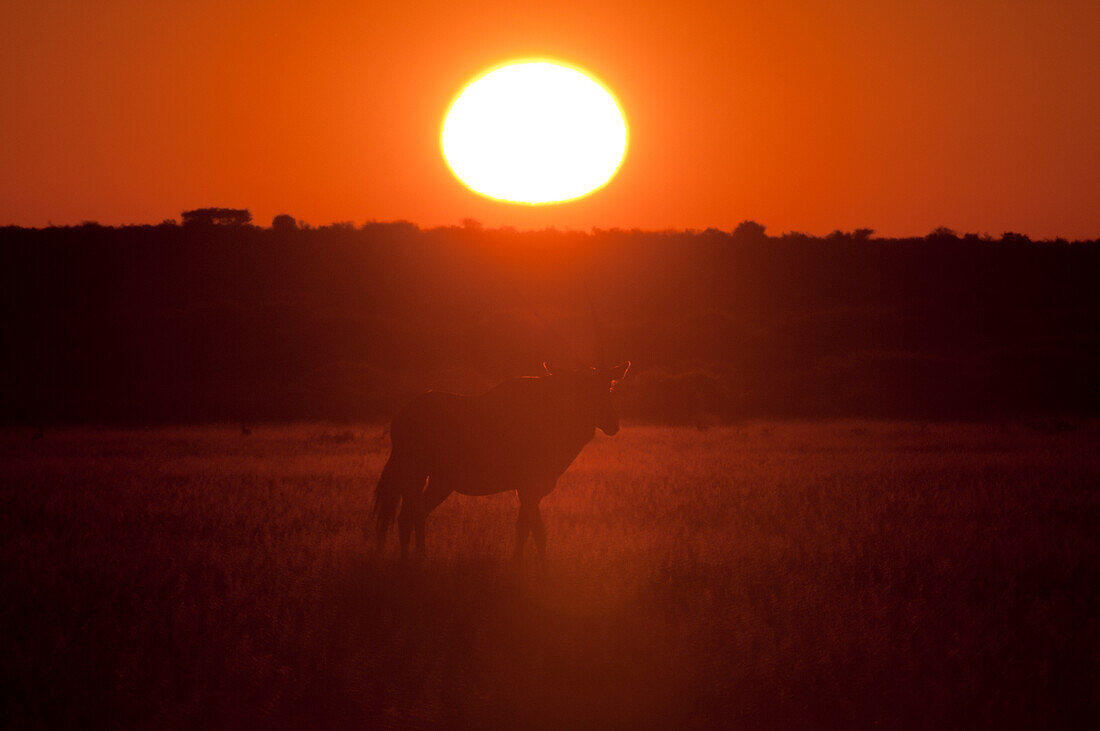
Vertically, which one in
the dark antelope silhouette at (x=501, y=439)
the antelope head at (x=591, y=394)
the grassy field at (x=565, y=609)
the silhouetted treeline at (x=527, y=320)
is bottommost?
the grassy field at (x=565, y=609)

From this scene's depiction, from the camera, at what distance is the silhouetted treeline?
119 feet

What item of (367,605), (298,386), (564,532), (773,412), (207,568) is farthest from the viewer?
(298,386)

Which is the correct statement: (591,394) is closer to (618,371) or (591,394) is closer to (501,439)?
(618,371)

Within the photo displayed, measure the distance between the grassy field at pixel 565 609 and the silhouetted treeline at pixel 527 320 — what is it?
767 inches

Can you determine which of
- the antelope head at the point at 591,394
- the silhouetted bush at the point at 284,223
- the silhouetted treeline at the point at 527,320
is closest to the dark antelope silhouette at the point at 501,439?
the antelope head at the point at 591,394

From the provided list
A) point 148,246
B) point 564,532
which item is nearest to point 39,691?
point 564,532

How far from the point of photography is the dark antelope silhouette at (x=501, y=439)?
27.7 feet

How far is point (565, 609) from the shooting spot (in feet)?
22.1

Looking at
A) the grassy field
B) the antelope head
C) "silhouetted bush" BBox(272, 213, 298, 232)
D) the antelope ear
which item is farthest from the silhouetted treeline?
the antelope head

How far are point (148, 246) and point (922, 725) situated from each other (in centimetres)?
6367

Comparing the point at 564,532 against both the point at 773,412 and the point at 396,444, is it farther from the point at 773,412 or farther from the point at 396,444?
the point at 773,412

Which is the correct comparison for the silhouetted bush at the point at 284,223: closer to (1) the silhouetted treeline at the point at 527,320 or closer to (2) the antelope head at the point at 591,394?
(1) the silhouetted treeline at the point at 527,320

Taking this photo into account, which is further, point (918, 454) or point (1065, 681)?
point (918, 454)

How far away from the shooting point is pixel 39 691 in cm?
512
